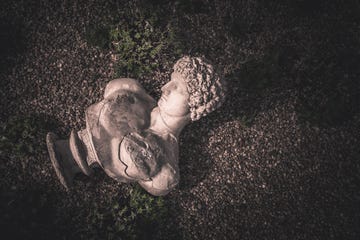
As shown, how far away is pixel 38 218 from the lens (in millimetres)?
4582

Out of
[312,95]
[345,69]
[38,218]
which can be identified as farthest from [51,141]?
[345,69]

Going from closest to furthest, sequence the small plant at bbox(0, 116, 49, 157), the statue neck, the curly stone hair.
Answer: the curly stone hair → the statue neck → the small plant at bbox(0, 116, 49, 157)

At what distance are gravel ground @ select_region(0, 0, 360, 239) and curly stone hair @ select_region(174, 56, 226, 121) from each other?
1714 mm

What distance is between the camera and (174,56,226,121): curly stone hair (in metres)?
3.09

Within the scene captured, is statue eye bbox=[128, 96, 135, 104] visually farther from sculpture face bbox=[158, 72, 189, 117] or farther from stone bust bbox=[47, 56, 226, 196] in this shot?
sculpture face bbox=[158, 72, 189, 117]

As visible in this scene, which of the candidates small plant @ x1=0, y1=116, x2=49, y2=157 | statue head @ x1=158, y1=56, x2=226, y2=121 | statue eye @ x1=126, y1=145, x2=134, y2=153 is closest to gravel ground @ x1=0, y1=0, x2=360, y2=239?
small plant @ x1=0, y1=116, x2=49, y2=157

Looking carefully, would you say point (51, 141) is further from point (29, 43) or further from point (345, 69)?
point (345, 69)

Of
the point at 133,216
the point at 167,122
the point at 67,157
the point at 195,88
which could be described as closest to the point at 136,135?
the point at 167,122

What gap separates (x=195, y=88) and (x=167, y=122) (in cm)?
81

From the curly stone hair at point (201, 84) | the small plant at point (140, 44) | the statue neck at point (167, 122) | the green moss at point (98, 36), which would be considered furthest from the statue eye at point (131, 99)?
the green moss at point (98, 36)

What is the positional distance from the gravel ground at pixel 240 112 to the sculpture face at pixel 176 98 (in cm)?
153

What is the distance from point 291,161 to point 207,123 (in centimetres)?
168

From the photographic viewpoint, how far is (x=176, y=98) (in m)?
3.26

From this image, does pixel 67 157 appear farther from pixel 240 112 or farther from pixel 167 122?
pixel 240 112
